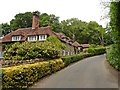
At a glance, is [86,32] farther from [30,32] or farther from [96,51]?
[30,32]

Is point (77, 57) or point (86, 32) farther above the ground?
point (86, 32)

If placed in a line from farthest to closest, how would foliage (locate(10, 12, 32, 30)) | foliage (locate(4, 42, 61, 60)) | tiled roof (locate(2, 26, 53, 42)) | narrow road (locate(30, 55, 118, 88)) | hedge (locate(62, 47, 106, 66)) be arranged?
foliage (locate(10, 12, 32, 30)) → tiled roof (locate(2, 26, 53, 42)) → hedge (locate(62, 47, 106, 66)) → foliage (locate(4, 42, 61, 60)) → narrow road (locate(30, 55, 118, 88))

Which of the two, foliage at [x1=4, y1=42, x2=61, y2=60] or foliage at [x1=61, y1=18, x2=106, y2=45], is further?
foliage at [x1=61, y1=18, x2=106, y2=45]

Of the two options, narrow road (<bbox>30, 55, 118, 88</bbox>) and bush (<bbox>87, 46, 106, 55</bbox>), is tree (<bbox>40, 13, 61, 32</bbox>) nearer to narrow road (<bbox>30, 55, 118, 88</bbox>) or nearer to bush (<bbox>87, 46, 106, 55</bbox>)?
bush (<bbox>87, 46, 106, 55</bbox>)

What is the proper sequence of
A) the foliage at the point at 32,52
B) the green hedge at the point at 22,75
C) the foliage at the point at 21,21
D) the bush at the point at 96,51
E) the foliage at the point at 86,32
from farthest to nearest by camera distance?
the foliage at the point at 86,32 < the foliage at the point at 21,21 < the bush at the point at 96,51 < the foliage at the point at 32,52 < the green hedge at the point at 22,75

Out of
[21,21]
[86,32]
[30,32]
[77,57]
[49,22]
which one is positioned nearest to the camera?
[77,57]

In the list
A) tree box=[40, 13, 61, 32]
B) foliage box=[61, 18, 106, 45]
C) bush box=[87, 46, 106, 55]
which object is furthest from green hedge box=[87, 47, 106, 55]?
foliage box=[61, 18, 106, 45]

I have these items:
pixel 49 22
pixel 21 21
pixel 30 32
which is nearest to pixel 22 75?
pixel 30 32

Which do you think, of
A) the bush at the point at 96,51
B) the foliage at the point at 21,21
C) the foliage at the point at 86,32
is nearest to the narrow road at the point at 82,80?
the bush at the point at 96,51

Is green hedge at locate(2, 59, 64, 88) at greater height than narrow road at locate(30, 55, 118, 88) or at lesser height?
greater

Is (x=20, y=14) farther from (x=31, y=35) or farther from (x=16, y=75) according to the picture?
(x=16, y=75)

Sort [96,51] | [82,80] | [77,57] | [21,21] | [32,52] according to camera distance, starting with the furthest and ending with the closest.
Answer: [21,21], [96,51], [77,57], [32,52], [82,80]

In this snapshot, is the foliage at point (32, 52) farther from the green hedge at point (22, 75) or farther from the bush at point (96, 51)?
the bush at point (96, 51)

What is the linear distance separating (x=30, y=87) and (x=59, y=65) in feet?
37.2
